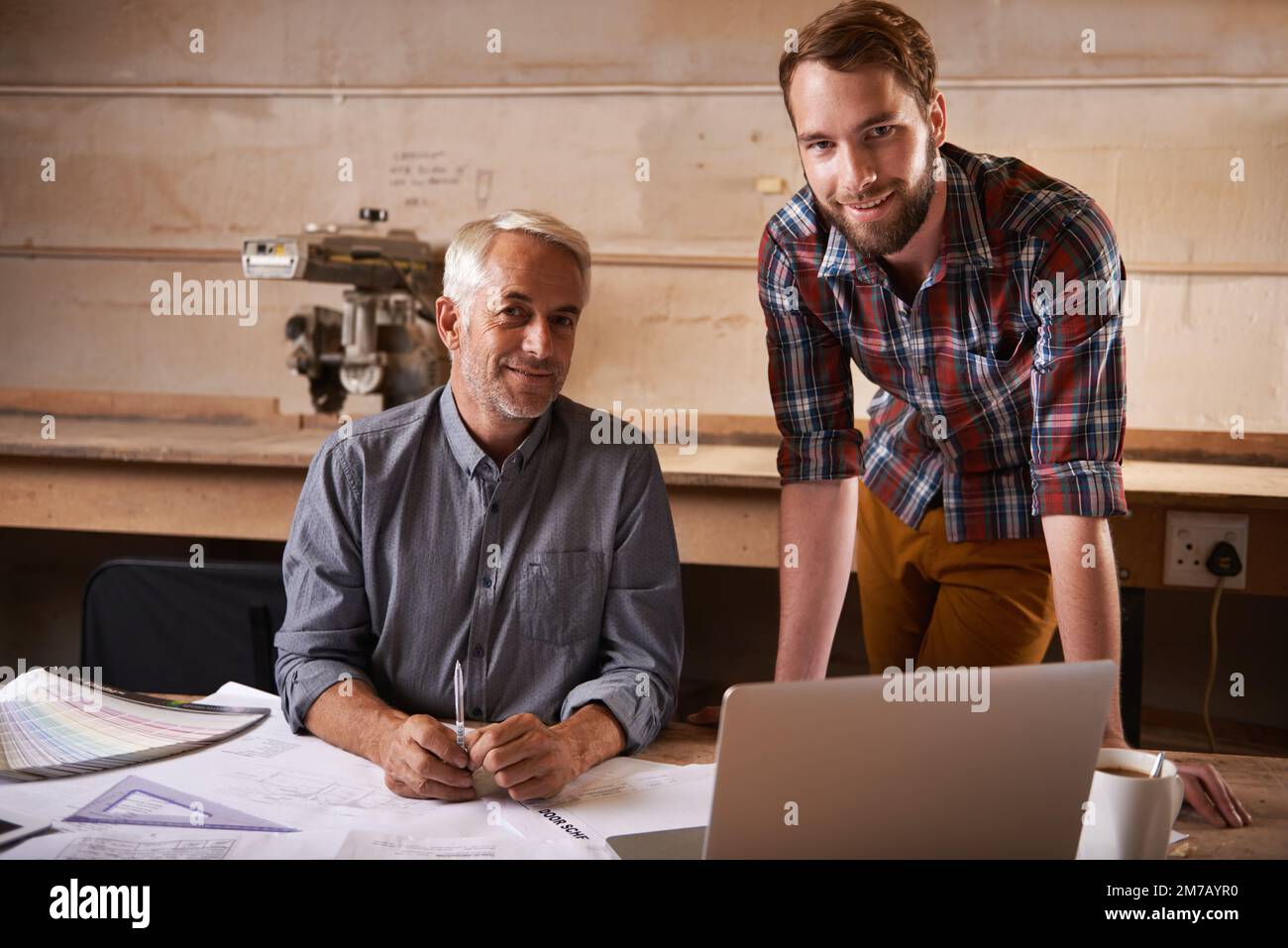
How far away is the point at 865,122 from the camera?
4.66ft

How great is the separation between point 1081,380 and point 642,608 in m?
0.62

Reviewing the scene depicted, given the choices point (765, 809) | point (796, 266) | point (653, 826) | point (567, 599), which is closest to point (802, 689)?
point (765, 809)

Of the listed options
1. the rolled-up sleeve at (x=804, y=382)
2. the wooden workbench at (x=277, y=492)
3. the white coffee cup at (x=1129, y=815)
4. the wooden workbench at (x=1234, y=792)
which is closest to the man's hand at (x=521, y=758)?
the wooden workbench at (x=1234, y=792)

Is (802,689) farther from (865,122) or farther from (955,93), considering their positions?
(955,93)

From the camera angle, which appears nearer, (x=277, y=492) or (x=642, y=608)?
(x=642, y=608)

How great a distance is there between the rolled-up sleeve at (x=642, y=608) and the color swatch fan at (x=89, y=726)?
40cm

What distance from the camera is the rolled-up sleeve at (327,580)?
1393mm

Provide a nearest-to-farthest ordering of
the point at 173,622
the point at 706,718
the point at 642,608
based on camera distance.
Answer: the point at 706,718 → the point at 642,608 → the point at 173,622

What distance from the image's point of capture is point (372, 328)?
305 cm

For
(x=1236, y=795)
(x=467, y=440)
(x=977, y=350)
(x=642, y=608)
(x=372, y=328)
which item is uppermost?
(x=372, y=328)

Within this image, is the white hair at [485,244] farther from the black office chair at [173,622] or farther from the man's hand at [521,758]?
the man's hand at [521,758]

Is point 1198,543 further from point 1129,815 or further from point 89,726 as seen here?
point 89,726

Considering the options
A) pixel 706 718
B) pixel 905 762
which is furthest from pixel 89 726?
pixel 905 762

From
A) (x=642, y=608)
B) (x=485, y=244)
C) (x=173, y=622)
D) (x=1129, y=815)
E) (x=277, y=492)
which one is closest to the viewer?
(x=1129, y=815)
